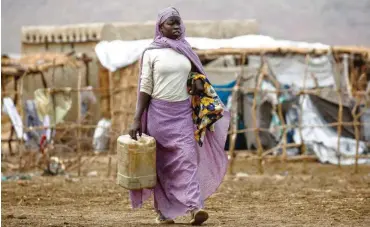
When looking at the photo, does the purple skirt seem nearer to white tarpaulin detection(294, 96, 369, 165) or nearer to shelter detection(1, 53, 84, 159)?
shelter detection(1, 53, 84, 159)

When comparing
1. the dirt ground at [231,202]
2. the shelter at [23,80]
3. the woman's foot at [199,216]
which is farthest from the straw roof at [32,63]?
the woman's foot at [199,216]

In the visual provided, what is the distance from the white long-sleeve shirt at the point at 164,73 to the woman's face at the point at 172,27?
101 millimetres

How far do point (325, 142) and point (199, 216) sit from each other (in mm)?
8957

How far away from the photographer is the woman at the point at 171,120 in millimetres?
6070

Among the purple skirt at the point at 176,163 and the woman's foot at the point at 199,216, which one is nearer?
the woman's foot at the point at 199,216

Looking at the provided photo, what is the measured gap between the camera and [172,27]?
607 centimetres

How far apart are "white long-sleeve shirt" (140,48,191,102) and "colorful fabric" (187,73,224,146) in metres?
0.13

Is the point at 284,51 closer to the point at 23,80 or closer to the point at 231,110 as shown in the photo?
the point at 231,110

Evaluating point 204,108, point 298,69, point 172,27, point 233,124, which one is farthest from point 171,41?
point 298,69

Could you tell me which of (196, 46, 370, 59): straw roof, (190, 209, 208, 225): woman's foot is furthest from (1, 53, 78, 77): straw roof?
(190, 209, 208, 225): woman's foot

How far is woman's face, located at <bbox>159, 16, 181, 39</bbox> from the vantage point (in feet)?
19.9

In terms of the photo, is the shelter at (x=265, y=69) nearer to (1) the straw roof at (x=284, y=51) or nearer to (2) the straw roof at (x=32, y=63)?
(1) the straw roof at (x=284, y=51)

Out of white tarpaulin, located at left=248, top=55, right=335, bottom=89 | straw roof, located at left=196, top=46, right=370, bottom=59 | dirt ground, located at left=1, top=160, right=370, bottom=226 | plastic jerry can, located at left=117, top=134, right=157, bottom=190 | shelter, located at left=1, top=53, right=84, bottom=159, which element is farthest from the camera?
white tarpaulin, located at left=248, top=55, right=335, bottom=89

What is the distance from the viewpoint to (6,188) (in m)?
10.1
